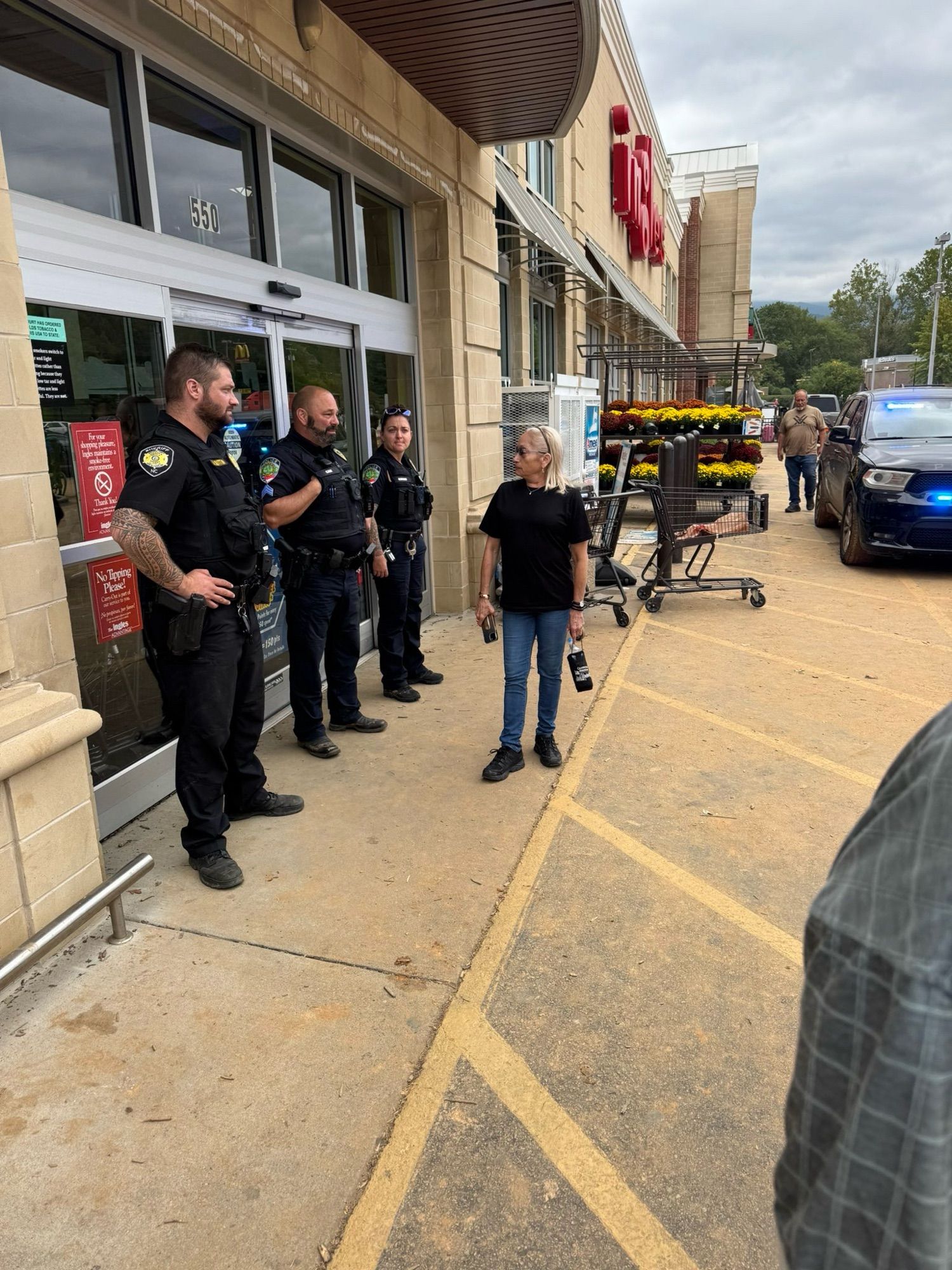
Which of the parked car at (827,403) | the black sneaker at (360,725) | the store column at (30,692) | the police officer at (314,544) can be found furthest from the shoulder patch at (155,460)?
the parked car at (827,403)

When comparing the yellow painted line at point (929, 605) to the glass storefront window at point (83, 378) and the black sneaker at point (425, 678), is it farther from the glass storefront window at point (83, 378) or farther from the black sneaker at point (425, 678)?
the glass storefront window at point (83, 378)

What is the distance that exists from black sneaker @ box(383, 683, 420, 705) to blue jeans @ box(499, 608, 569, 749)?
1.22 m

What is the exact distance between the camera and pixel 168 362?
11.6 ft

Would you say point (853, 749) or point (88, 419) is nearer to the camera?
point (88, 419)

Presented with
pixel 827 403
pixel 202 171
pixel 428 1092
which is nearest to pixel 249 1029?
pixel 428 1092

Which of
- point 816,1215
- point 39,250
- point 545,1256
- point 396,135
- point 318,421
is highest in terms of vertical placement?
point 396,135

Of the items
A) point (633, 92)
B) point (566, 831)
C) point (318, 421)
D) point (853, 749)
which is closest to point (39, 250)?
point (318, 421)

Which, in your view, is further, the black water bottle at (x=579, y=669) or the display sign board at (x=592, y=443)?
the display sign board at (x=592, y=443)

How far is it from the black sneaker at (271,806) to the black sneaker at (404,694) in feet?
5.34

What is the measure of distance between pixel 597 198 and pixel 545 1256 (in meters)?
19.9

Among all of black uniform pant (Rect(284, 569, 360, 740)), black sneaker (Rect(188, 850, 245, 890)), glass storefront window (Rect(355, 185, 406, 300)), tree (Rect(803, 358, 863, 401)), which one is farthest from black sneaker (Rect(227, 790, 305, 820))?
tree (Rect(803, 358, 863, 401))

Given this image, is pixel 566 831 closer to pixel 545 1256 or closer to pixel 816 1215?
pixel 545 1256

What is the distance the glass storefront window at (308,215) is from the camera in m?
5.67

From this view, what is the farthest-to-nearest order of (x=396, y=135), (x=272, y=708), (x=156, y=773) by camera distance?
1. (x=396, y=135)
2. (x=272, y=708)
3. (x=156, y=773)
